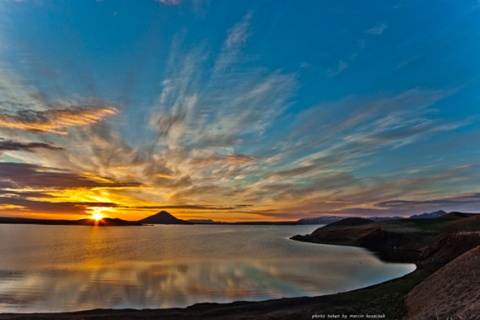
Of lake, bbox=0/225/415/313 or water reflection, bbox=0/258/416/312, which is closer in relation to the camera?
water reflection, bbox=0/258/416/312

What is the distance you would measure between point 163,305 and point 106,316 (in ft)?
27.8

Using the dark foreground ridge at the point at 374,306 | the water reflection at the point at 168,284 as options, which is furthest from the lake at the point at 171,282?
the dark foreground ridge at the point at 374,306

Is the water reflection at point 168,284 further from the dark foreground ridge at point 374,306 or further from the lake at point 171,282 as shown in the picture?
the dark foreground ridge at point 374,306

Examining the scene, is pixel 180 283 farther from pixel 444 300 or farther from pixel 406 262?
pixel 406 262

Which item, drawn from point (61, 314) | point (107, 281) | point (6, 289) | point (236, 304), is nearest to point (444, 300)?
point (236, 304)

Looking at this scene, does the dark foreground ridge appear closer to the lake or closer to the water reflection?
the lake

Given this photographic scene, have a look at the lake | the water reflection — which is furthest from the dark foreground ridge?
the water reflection

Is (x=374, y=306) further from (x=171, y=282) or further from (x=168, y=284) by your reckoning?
(x=171, y=282)

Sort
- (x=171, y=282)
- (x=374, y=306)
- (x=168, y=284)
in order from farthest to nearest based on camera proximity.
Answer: (x=171, y=282) < (x=168, y=284) < (x=374, y=306)

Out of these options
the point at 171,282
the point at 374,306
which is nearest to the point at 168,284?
the point at 171,282

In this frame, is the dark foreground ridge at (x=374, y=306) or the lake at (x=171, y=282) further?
the lake at (x=171, y=282)

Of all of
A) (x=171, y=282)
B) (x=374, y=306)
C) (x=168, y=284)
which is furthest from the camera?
(x=171, y=282)

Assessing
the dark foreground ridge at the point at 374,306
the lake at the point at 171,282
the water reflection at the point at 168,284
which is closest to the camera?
the dark foreground ridge at the point at 374,306

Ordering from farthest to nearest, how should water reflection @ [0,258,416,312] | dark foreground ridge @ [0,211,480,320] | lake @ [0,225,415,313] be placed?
→ lake @ [0,225,415,313] → water reflection @ [0,258,416,312] → dark foreground ridge @ [0,211,480,320]
